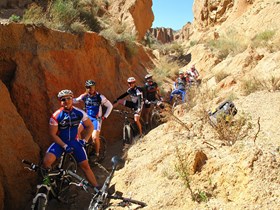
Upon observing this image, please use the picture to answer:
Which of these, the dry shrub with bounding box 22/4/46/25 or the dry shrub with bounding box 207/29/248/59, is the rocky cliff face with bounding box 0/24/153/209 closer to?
the dry shrub with bounding box 22/4/46/25

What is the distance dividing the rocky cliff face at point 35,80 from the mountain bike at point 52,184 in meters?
0.87

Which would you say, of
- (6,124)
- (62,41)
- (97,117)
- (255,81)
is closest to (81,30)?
(62,41)

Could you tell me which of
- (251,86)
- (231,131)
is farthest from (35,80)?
(251,86)

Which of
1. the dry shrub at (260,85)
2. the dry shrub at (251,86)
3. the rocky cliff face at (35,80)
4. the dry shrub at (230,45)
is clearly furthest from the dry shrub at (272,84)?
the dry shrub at (230,45)

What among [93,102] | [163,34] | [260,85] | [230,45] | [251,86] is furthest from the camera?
[163,34]

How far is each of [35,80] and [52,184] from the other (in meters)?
3.06

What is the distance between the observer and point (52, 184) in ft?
18.4

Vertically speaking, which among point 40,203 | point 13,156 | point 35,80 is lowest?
point 40,203

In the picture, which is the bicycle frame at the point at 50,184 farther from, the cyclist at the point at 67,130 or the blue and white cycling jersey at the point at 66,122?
the blue and white cycling jersey at the point at 66,122

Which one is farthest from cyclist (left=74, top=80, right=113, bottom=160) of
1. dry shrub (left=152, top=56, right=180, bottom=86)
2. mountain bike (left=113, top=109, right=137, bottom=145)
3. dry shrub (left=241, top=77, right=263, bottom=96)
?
dry shrub (left=152, top=56, right=180, bottom=86)

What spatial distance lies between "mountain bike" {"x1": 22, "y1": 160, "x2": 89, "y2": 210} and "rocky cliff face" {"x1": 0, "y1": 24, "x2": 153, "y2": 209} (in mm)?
872

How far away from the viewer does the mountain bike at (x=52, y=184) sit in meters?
5.09

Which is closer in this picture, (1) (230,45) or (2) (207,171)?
(2) (207,171)

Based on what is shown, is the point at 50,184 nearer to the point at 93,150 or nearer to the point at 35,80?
the point at 93,150
